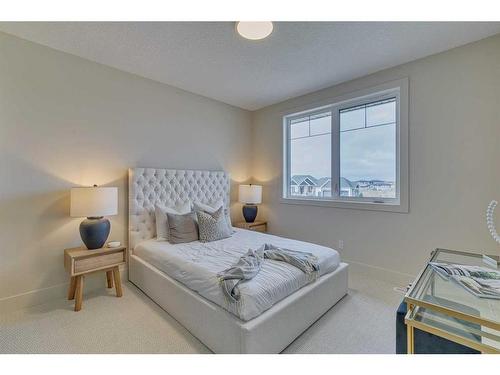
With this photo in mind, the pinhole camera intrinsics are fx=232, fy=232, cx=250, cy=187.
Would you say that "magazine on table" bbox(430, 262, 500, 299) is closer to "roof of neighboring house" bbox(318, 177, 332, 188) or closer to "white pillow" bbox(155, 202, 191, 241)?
"roof of neighboring house" bbox(318, 177, 332, 188)

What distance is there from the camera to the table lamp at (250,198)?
3.97 m

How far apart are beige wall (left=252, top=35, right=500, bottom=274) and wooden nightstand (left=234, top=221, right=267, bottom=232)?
1.35 meters

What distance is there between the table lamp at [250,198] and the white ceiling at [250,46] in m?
1.68

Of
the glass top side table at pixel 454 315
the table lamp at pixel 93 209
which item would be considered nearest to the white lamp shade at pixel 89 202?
the table lamp at pixel 93 209

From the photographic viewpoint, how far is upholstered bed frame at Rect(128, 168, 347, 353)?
60.4 inches

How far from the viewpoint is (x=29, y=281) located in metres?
2.33

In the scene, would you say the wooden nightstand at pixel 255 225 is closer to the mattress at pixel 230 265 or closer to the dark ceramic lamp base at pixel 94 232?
the mattress at pixel 230 265

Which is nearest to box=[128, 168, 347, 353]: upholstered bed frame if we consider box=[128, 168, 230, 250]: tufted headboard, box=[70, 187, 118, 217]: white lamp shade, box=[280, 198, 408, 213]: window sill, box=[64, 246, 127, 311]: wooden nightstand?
box=[128, 168, 230, 250]: tufted headboard

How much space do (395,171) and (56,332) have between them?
12.5 ft

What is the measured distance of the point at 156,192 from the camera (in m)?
3.10

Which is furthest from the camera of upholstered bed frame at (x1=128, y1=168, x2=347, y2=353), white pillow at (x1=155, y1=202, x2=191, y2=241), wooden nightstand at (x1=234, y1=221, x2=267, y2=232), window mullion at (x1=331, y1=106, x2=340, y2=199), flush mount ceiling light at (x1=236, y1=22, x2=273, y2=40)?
wooden nightstand at (x1=234, y1=221, x2=267, y2=232)

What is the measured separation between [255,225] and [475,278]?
295 centimetres
